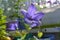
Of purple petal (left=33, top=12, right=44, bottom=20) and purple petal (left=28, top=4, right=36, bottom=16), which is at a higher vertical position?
purple petal (left=28, top=4, right=36, bottom=16)

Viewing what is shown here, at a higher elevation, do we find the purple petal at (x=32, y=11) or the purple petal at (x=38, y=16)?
the purple petal at (x=32, y=11)

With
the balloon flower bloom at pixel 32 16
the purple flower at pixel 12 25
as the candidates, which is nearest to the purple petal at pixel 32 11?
the balloon flower bloom at pixel 32 16

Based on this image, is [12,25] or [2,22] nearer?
[2,22]

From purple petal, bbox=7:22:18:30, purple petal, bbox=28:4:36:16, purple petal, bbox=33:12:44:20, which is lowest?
purple petal, bbox=7:22:18:30

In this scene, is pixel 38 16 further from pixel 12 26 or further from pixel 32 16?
pixel 12 26

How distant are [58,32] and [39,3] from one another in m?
0.25

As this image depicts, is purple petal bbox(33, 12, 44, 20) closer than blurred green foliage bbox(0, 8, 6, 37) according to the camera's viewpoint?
No

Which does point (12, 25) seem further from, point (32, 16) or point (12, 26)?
point (32, 16)

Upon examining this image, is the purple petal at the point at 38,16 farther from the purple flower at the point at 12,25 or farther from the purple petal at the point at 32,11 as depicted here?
the purple flower at the point at 12,25

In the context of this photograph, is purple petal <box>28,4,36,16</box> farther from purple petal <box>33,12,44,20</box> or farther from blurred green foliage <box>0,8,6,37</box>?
blurred green foliage <box>0,8,6,37</box>

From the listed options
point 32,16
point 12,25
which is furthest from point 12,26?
point 32,16

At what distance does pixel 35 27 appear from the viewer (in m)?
0.89

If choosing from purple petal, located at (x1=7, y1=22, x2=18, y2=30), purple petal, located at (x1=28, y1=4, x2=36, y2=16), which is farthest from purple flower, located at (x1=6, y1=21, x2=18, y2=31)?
purple petal, located at (x1=28, y1=4, x2=36, y2=16)

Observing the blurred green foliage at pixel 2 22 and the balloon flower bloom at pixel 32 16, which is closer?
the blurred green foliage at pixel 2 22
